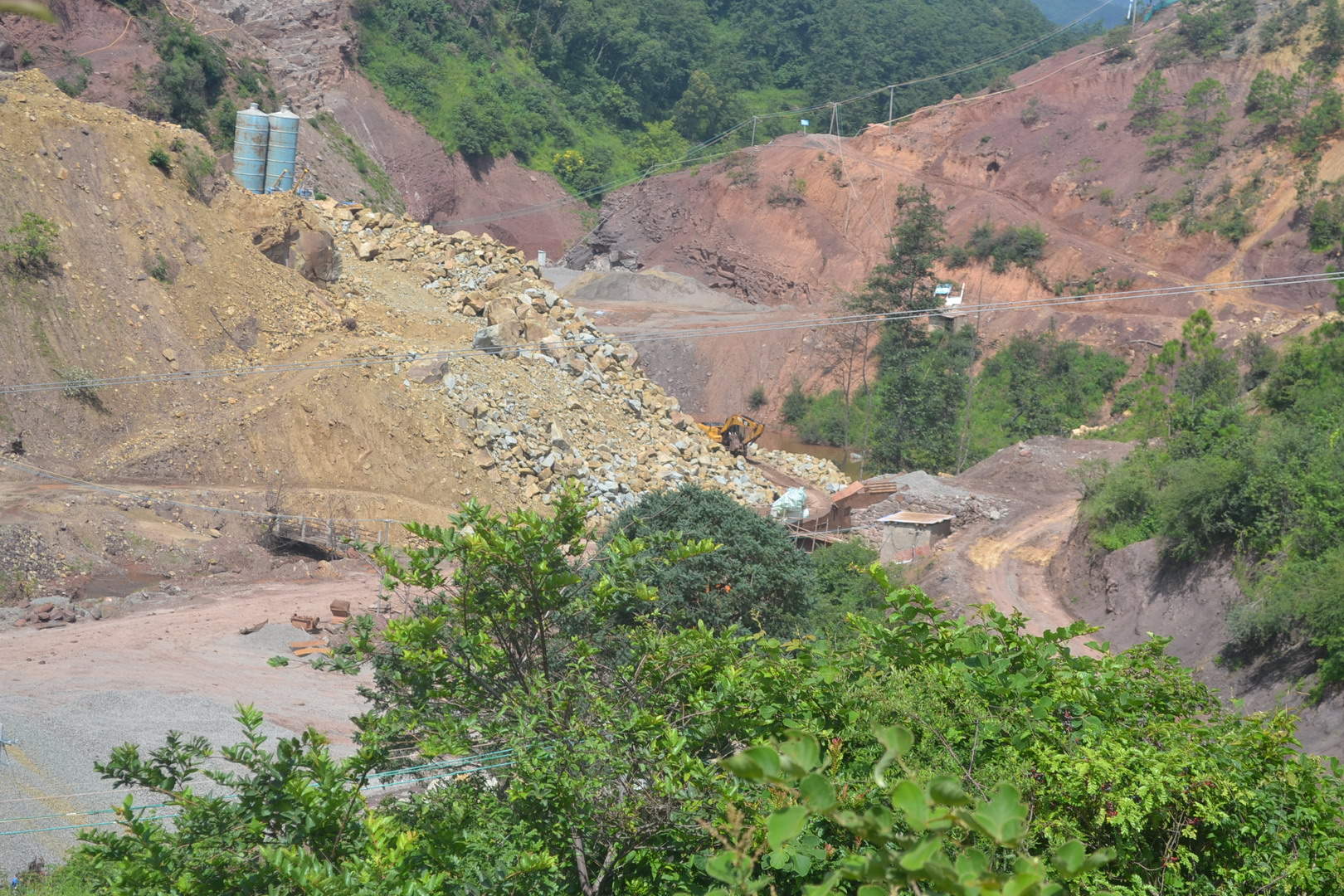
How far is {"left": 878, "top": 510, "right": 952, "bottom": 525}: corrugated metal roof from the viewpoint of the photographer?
25.9m

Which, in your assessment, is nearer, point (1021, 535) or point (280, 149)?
point (1021, 535)

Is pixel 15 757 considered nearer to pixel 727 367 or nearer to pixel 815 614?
pixel 815 614

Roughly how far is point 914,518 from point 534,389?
10225mm

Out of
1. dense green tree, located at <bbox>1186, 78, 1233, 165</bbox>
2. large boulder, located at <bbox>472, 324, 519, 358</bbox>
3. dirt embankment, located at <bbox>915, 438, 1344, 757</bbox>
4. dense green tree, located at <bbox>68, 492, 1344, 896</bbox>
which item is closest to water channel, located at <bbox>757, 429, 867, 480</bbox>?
dirt embankment, located at <bbox>915, 438, 1344, 757</bbox>

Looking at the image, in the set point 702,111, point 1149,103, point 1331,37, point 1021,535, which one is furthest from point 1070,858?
point 702,111

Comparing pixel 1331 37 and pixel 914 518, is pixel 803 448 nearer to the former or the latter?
pixel 914 518

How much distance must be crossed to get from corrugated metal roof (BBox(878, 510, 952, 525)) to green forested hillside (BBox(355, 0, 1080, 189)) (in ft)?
149

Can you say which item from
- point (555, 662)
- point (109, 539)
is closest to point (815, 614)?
point (555, 662)

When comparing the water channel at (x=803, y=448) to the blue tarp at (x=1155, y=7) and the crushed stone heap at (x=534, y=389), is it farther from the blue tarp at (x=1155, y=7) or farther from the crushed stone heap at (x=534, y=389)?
the blue tarp at (x=1155, y=7)

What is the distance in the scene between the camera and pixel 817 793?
200 centimetres

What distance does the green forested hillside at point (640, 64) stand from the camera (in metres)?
66.1

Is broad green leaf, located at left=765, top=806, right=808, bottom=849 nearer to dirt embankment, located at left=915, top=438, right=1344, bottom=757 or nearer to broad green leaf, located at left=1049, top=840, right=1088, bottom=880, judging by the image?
broad green leaf, located at left=1049, top=840, right=1088, bottom=880

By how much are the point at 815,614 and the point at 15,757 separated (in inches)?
396

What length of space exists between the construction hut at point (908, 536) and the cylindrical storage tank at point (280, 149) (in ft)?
71.9
